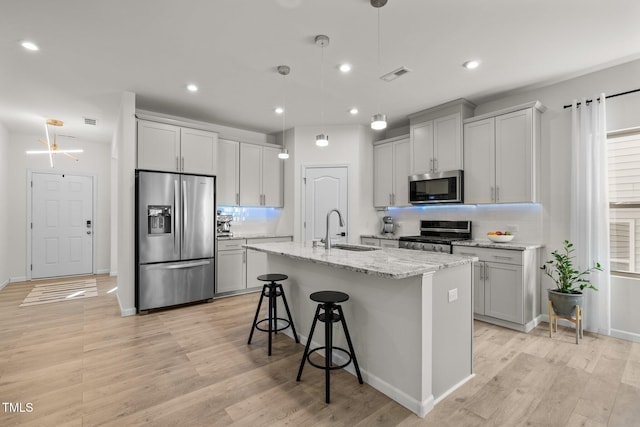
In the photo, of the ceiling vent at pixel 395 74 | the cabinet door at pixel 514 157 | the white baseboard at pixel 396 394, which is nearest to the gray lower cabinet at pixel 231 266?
the white baseboard at pixel 396 394

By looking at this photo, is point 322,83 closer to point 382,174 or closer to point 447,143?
point 447,143

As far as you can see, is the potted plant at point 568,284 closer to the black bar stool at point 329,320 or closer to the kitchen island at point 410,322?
the kitchen island at point 410,322

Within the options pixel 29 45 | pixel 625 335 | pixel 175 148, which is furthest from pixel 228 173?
pixel 625 335

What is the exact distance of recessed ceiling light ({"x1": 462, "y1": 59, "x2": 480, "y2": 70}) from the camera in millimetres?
3127

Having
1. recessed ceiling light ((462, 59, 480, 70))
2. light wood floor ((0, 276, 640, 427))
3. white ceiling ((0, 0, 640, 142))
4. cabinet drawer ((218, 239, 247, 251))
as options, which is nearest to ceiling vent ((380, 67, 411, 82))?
white ceiling ((0, 0, 640, 142))

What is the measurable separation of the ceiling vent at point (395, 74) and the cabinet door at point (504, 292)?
94.7 inches

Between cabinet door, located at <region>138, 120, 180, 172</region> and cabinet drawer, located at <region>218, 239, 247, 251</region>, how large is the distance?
1.28m

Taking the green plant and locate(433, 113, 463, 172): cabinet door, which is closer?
the green plant

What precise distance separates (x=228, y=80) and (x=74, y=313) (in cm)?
364

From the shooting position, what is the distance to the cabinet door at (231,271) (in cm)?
480

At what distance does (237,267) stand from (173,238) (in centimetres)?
115

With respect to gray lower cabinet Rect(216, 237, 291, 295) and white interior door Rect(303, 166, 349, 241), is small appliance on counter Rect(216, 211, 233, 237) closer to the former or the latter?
gray lower cabinet Rect(216, 237, 291, 295)

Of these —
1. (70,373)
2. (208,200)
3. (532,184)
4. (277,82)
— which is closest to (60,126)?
(208,200)

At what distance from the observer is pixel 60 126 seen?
210 inches
